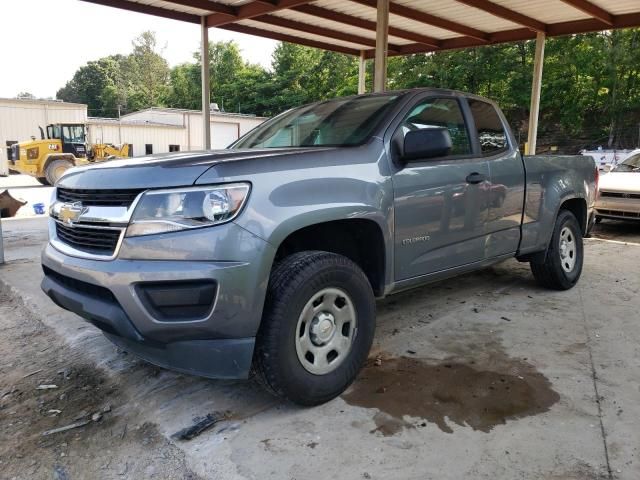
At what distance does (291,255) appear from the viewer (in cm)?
279

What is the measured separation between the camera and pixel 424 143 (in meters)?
3.14

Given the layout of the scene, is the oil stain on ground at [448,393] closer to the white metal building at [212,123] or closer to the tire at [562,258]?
the tire at [562,258]

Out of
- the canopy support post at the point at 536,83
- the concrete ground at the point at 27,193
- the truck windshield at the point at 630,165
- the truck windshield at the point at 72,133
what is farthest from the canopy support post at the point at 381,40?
the truck windshield at the point at 72,133

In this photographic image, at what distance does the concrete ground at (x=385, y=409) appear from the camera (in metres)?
2.38

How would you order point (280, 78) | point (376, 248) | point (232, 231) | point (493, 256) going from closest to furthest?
point (232, 231)
point (376, 248)
point (493, 256)
point (280, 78)

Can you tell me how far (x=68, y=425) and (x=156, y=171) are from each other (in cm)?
144

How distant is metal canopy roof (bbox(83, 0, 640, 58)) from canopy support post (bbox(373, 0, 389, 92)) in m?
0.67

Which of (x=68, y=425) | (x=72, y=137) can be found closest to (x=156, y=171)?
(x=68, y=425)

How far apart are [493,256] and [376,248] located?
145 centimetres

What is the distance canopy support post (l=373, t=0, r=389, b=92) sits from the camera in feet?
30.0

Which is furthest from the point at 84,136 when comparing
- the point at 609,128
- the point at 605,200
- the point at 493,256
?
the point at 609,128

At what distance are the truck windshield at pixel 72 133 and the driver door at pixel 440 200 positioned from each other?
887 inches

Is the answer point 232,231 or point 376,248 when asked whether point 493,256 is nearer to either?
point 376,248

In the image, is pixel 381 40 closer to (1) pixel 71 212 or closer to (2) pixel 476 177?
(2) pixel 476 177
